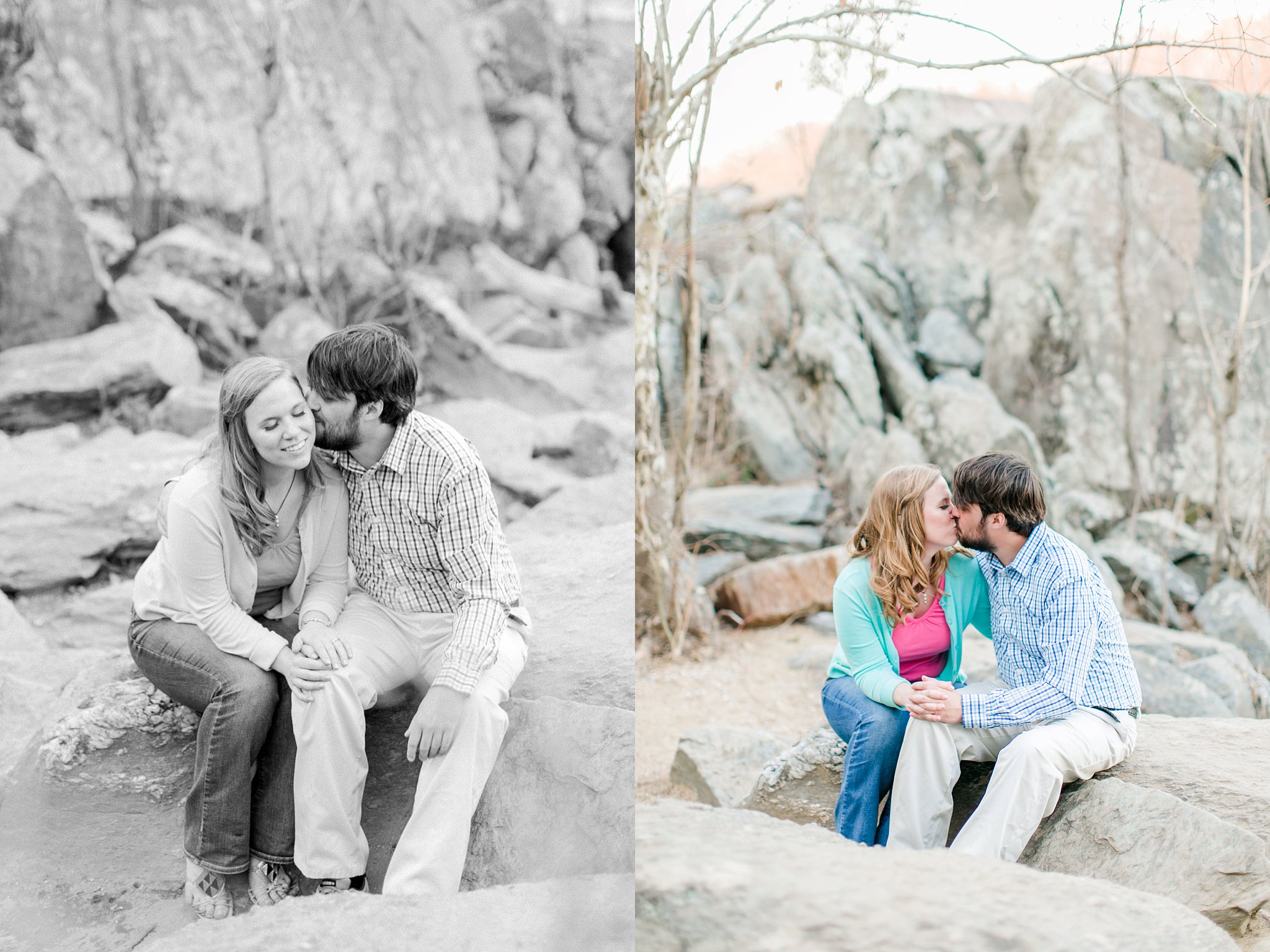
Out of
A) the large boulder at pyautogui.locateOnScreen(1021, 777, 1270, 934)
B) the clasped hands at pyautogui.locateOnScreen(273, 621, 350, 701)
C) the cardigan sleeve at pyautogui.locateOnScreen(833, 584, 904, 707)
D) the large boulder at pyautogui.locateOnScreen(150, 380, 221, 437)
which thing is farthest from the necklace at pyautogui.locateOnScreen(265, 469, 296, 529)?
the large boulder at pyautogui.locateOnScreen(150, 380, 221, 437)

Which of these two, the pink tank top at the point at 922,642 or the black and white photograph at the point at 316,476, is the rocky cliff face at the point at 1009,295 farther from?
the pink tank top at the point at 922,642

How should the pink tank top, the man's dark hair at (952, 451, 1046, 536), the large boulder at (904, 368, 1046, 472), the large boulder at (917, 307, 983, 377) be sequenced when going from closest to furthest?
the man's dark hair at (952, 451, 1046, 536) < the pink tank top < the large boulder at (904, 368, 1046, 472) < the large boulder at (917, 307, 983, 377)

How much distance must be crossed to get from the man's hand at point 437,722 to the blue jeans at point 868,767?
0.90m

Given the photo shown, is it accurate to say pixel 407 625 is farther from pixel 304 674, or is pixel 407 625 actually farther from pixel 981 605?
pixel 981 605

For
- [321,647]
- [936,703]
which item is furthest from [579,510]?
[936,703]

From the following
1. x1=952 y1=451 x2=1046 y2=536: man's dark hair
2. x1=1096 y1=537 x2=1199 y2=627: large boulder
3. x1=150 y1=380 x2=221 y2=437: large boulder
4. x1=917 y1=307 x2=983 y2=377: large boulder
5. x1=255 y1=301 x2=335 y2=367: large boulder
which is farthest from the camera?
x1=917 y1=307 x2=983 y2=377: large boulder

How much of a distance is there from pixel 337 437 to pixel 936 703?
1404 millimetres

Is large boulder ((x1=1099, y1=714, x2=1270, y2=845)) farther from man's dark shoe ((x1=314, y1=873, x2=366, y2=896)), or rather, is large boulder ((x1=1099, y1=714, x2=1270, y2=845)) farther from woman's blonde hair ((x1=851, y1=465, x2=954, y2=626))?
man's dark shoe ((x1=314, y1=873, x2=366, y2=896))

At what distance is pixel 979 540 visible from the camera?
2.16 meters

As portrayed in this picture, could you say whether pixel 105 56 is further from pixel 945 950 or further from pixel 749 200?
pixel 749 200

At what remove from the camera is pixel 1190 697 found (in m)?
3.37

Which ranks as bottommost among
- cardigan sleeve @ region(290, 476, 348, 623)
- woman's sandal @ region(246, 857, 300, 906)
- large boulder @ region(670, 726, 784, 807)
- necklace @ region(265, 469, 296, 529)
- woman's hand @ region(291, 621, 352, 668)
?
large boulder @ region(670, 726, 784, 807)

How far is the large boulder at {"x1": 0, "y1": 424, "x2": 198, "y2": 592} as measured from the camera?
3.11 metres

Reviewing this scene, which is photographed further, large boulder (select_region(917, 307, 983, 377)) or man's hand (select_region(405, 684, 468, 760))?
large boulder (select_region(917, 307, 983, 377))
